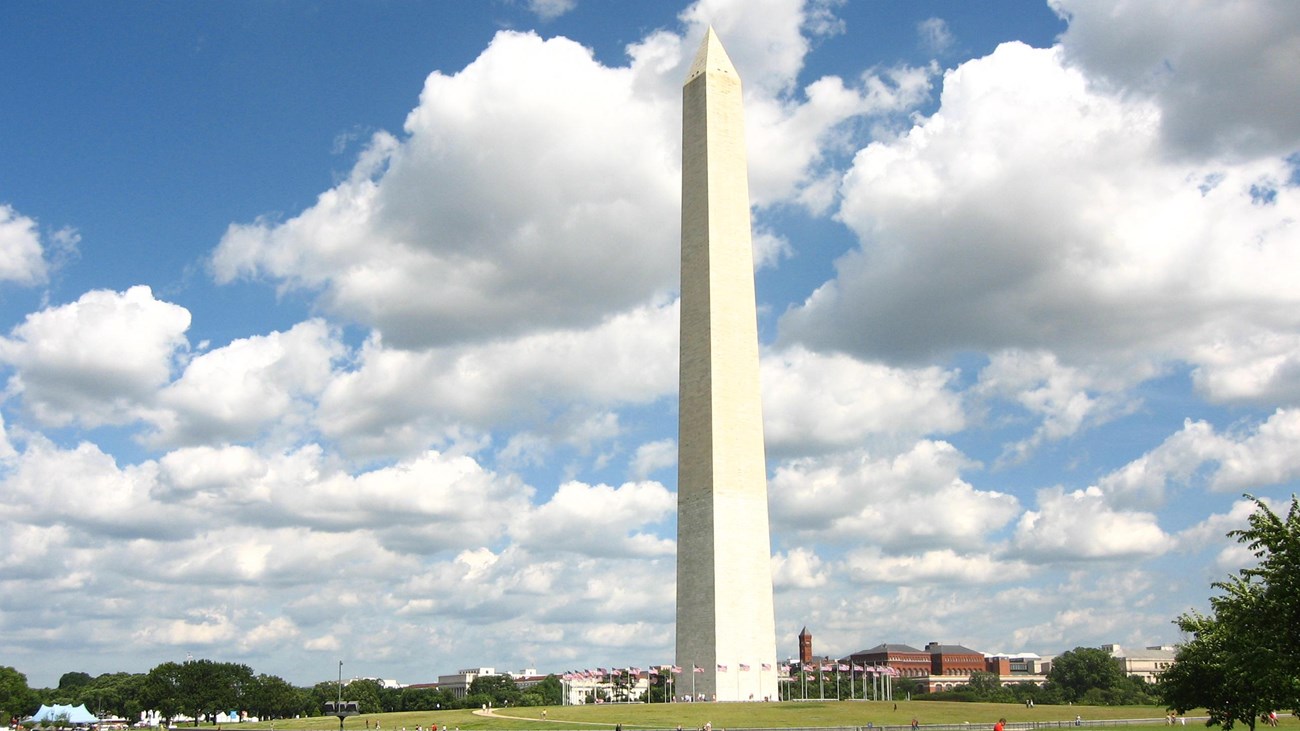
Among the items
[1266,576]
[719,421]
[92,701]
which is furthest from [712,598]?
[92,701]

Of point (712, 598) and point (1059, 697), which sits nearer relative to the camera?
point (712, 598)

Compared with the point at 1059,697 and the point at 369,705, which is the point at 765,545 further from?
the point at 369,705

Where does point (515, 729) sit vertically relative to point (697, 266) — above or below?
below

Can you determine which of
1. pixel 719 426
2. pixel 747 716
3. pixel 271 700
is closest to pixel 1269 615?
pixel 747 716

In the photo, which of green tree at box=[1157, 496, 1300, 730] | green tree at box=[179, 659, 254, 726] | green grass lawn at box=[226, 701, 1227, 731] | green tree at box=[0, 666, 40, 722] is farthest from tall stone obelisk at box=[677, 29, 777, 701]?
green tree at box=[0, 666, 40, 722]

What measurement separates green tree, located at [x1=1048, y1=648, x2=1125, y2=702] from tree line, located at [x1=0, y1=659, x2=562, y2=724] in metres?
62.6

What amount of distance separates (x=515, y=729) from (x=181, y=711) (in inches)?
2494

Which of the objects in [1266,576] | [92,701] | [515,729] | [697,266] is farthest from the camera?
[92,701]

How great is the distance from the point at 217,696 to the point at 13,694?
100ft

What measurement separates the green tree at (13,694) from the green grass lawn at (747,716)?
6409cm

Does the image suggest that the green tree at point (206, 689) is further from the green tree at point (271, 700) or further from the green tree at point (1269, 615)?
the green tree at point (1269, 615)

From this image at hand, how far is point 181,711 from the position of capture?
108 metres

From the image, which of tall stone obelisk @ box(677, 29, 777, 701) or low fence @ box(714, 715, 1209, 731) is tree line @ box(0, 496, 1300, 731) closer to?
low fence @ box(714, 715, 1209, 731)

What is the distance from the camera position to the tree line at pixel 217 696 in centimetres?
10812
